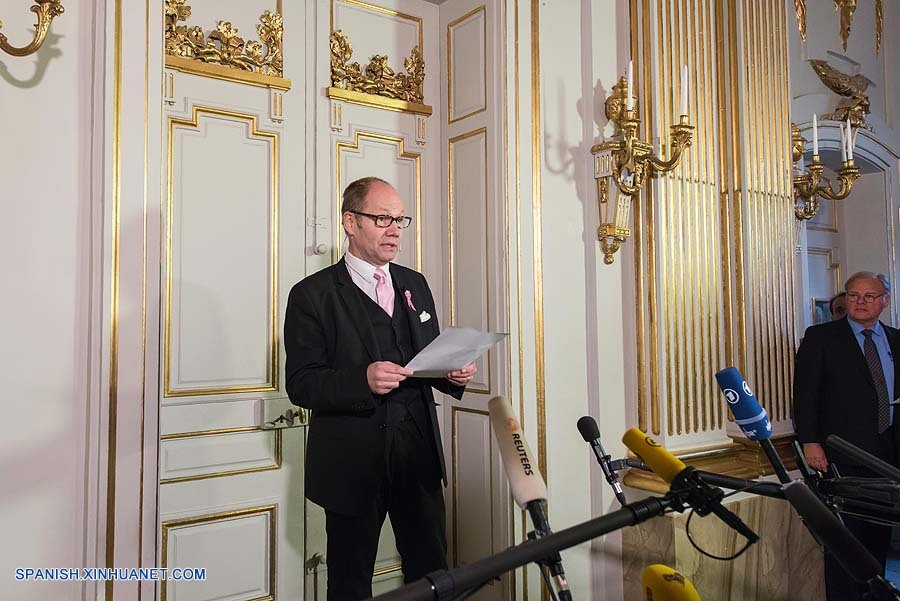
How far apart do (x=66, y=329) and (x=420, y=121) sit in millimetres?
1637

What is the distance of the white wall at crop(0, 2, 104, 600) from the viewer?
6.18 ft

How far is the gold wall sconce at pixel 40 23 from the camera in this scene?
6.01ft

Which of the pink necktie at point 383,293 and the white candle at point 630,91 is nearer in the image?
the pink necktie at point 383,293

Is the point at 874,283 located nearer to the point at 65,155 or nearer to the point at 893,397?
the point at 893,397

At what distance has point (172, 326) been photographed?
2.42 m

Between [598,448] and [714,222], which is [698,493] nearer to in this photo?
[598,448]

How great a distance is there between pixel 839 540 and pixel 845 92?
13.3 feet

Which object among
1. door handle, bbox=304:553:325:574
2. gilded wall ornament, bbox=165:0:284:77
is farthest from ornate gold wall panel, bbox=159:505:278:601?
gilded wall ornament, bbox=165:0:284:77

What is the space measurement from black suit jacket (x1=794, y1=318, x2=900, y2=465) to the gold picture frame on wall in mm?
951

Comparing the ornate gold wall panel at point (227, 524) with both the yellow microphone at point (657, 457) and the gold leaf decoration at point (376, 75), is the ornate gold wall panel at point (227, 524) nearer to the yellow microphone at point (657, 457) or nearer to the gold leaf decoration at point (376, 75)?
the gold leaf decoration at point (376, 75)

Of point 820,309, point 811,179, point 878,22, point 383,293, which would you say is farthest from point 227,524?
point 878,22

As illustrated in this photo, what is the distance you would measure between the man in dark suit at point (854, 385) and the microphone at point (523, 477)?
2515 millimetres

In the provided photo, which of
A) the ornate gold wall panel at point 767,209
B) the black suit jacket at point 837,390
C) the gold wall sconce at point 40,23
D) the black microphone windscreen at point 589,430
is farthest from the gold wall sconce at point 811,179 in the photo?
the gold wall sconce at point 40,23

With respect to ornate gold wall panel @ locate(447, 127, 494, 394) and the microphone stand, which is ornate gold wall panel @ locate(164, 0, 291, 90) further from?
the microphone stand
